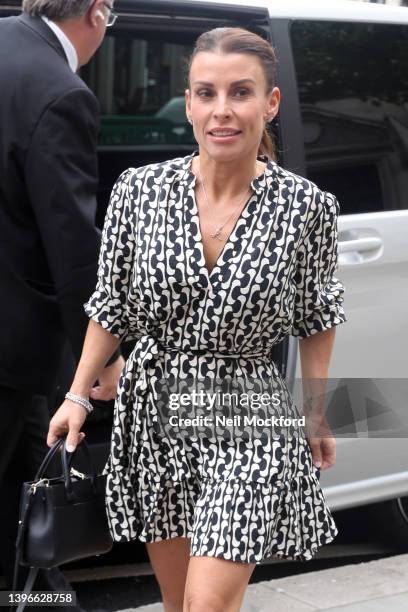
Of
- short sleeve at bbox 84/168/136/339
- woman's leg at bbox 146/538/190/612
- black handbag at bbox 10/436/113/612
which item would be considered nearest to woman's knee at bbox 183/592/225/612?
woman's leg at bbox 146/538/190/612

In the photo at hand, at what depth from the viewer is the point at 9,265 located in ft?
10.4

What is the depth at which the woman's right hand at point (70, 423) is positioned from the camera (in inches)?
111

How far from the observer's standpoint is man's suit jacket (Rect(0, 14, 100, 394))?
3.08 m

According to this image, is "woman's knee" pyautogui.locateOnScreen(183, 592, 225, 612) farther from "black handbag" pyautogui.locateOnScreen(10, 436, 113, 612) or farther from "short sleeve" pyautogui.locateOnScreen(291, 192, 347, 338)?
"short sleeve" pyautogui.locateOnScreen(291, 192, 347, 338)

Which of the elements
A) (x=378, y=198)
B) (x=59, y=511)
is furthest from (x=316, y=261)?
(x=378, y=198)

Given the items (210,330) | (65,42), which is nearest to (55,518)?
(210,330)

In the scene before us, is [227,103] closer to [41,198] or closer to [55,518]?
[41,198]

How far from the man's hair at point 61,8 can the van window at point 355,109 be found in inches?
38.4

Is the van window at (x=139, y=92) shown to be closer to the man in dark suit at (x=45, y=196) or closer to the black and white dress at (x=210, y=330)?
the man in dark suit at (x=45, y=196)

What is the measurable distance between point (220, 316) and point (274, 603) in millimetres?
1457

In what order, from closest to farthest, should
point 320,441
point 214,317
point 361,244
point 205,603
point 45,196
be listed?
point 205,603
point 214,317
point 320,441
point 45,196
point 361,244

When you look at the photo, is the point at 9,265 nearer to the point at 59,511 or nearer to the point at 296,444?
the point at 59,511

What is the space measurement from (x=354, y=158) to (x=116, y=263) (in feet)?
4.91

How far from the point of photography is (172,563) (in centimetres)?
284
